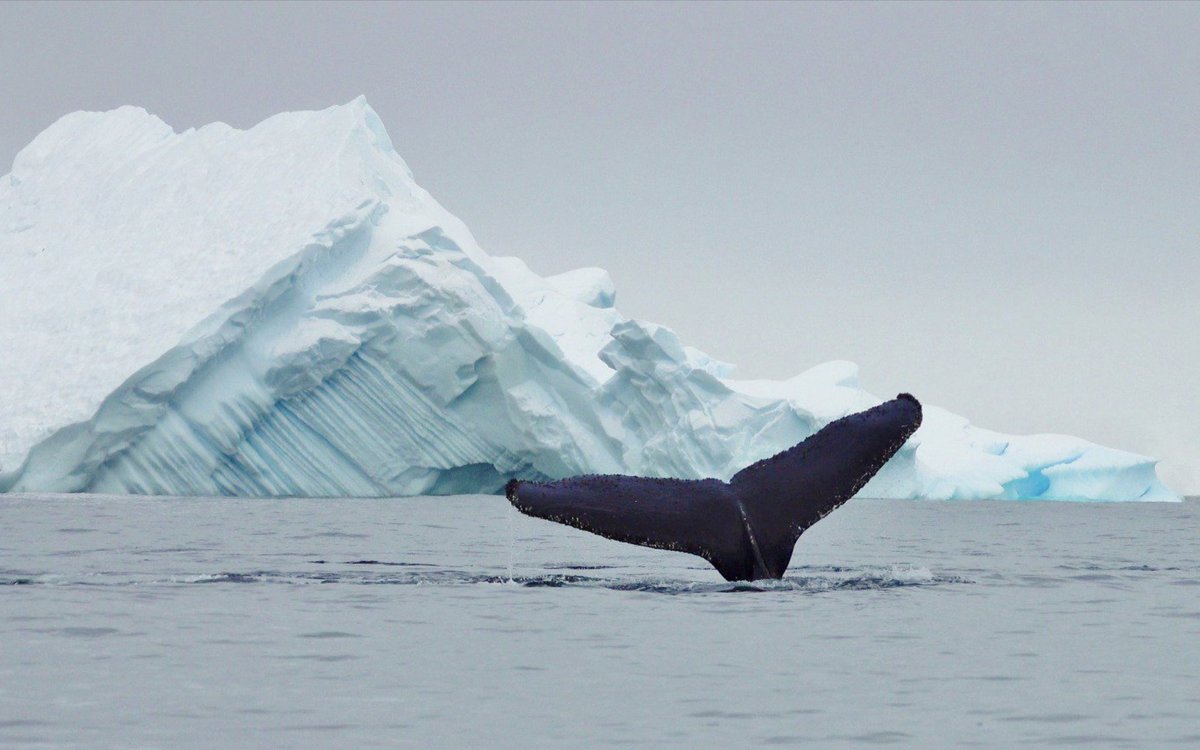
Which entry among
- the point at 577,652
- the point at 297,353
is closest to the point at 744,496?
the point at 577,652

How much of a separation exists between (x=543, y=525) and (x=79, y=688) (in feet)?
71.6

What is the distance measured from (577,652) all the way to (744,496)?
199 cm

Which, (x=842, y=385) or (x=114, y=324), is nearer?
(x=114, y=324)

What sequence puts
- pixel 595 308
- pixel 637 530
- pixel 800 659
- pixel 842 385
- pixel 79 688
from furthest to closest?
pixel 595 308
pixel 842 385
pixel 637 530
pixel 800 659
pixel 79 688

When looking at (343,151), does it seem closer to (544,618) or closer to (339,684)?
(544,618)

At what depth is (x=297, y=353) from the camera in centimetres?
3042

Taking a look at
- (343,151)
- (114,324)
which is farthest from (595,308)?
(114,324)

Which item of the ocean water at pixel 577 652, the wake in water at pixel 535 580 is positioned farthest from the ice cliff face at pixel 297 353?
the wake in water at pixel 535 580

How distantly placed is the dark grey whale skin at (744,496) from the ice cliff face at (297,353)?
2109 centimetres

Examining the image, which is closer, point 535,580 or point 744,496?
point 744,496

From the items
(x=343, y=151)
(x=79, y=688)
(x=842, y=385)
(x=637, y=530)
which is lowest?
(x=79, y=688)

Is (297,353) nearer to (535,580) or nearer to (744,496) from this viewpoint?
(535,580)

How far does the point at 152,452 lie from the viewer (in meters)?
30.1

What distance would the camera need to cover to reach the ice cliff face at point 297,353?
98.2ft
